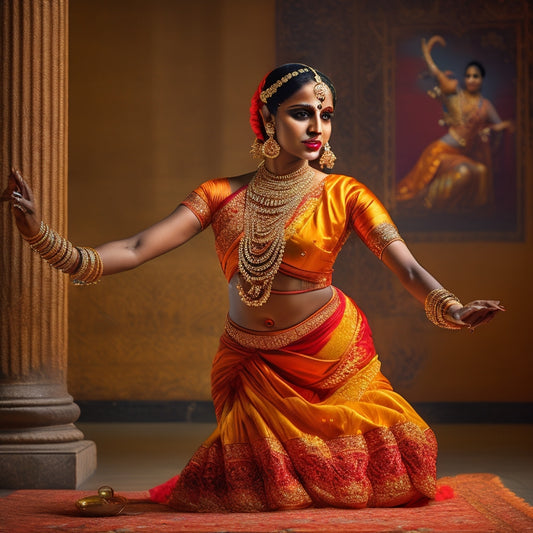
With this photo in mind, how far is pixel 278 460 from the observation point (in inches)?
128

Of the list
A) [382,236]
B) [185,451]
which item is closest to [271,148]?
[382,236]

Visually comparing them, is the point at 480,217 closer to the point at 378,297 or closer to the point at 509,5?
the point at 378,297

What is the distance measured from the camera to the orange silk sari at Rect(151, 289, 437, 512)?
3.25 meters

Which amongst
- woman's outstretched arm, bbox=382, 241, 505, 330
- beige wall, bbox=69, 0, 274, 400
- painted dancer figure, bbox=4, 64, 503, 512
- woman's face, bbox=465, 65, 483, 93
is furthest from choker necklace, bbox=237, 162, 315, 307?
woman's face, bbox=465, 65, 483, 93

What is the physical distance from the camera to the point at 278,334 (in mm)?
3426

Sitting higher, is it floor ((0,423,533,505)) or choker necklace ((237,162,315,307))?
choker necklace ((237,162,315,307))

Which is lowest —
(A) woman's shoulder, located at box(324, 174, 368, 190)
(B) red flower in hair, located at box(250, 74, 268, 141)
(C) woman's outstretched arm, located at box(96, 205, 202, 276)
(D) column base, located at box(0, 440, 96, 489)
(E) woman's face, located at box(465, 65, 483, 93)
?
(D) column base, located at box(0, 440, 96, 489)

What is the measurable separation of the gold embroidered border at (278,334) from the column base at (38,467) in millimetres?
1217

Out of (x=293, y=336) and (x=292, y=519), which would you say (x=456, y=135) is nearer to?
(x=293, y=336)

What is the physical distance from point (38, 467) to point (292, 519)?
1613 millimetres

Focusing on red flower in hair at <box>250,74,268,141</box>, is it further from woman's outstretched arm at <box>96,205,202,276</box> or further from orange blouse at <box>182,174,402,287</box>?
woman's outstretched arm at <box>96,205,202,276</box>

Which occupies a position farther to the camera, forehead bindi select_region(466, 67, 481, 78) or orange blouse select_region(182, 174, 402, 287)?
forehead bindi select_region(466, 67, 481, 78)

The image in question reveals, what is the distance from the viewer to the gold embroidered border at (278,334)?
3.43 m

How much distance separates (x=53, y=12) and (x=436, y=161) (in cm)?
358
